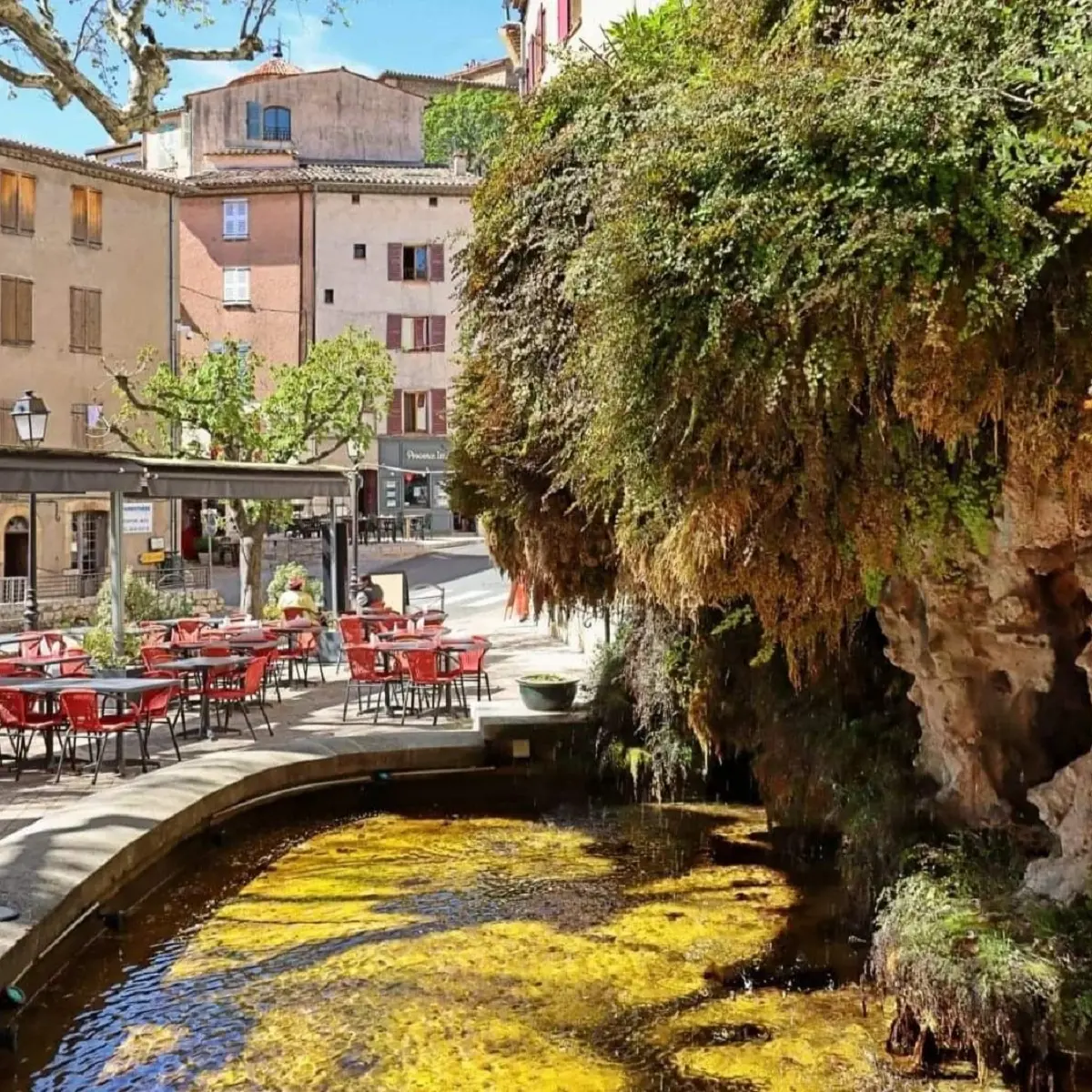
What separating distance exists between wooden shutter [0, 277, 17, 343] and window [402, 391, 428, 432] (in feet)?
50.4

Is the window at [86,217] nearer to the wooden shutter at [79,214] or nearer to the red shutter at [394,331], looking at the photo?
→ the wooden shutter at [79,214]

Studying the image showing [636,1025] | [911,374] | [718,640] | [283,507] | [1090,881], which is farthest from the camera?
[283,507]

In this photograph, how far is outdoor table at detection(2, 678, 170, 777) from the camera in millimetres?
9836

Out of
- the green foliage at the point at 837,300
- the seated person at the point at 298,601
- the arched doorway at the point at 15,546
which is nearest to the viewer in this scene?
the green foliage at the point at 837,300

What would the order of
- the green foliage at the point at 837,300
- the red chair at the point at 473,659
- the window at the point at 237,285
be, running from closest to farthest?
the green foliage at the point at 837,300 → the red chair at the point at 473,659 → the window at the point at 237,285

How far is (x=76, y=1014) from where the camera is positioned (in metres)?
6.21

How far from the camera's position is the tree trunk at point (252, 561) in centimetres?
1961

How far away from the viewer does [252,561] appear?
64.8 ft

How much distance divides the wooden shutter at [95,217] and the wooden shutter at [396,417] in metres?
13.1

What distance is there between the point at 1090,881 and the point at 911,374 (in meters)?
2.52

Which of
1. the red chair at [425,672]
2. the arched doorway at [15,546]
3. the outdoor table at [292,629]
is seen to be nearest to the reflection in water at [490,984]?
the red chair at [425,672]

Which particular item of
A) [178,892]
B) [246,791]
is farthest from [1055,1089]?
[246,791]

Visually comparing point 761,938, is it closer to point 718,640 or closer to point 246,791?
point 718,640

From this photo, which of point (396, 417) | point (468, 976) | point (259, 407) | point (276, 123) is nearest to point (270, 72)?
point (276, 123)
